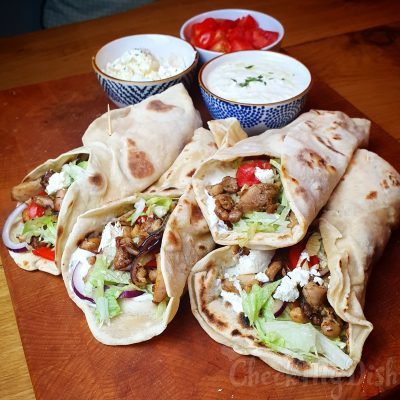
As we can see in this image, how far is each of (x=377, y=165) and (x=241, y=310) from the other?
1138 mm

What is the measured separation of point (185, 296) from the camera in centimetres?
266

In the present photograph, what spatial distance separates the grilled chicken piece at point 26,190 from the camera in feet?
9.96

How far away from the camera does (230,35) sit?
4.06 m

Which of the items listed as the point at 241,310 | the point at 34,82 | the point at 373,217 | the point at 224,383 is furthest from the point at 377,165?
the point at 34,82

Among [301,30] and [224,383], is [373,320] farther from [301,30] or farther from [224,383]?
[301,30]

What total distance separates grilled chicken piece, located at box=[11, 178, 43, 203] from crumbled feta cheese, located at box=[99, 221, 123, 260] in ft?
2.08

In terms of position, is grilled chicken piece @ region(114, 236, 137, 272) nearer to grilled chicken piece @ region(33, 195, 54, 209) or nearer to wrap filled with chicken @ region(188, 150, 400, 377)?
wrap filled with chicken @ region(188, 150, 400, 377)

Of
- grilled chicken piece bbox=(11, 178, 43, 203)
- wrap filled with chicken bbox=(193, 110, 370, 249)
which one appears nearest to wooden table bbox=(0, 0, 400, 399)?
grilled chicken piece bbox=(11, 178, 43, 203)

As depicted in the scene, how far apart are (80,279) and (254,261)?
89 centimetres

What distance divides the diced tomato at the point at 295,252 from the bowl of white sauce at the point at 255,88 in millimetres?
1028

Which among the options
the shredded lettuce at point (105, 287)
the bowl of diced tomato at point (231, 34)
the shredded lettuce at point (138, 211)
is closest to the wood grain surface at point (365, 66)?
the bowl of diced tomato at point (231, 34)

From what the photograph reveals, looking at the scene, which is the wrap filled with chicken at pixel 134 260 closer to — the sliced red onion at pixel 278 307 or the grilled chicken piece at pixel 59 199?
the grilled chicken piece at pixel 59 199

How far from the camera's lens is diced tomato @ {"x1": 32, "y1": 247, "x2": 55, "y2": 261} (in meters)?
2.77

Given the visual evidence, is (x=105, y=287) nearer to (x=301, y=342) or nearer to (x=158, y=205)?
(x=158, y=205)
